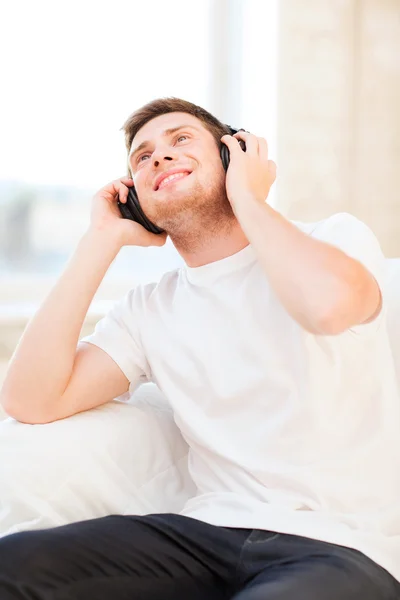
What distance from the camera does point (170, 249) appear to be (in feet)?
9.01

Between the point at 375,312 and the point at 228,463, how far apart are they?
1.33 feet

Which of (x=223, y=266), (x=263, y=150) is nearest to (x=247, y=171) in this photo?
(x=263, y=150)

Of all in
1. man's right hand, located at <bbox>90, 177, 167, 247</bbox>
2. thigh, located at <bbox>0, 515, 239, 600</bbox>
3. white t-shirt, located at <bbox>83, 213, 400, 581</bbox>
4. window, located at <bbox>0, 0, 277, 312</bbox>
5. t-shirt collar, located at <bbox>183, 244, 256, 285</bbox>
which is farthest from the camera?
window, located at <bbox>0, 0, 277, 312</bbox>

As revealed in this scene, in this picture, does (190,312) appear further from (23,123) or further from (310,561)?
(23,123)

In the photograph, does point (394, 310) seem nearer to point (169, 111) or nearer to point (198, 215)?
point (198, 215)

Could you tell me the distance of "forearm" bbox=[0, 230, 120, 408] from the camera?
4.71ft

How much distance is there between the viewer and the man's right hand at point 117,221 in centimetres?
162

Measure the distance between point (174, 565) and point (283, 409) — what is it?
1.11 feet

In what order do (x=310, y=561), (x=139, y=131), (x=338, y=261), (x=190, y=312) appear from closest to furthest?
(x=310, y=561) < (x=338, y=261) < (x=190, y=312) < (x=139, y=131)

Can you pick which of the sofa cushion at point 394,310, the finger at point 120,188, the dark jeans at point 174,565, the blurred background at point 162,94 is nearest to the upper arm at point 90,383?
the dark jeans at point 174,565

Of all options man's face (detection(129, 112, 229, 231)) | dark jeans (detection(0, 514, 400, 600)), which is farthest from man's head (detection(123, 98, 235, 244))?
dark jeans (detection(0, 514, 400, 600))

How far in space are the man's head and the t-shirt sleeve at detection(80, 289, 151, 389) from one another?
209 mm

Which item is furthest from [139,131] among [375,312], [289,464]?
[289,464]

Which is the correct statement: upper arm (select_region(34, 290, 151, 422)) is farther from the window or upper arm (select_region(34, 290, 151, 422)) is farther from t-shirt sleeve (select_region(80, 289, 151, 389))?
the window
